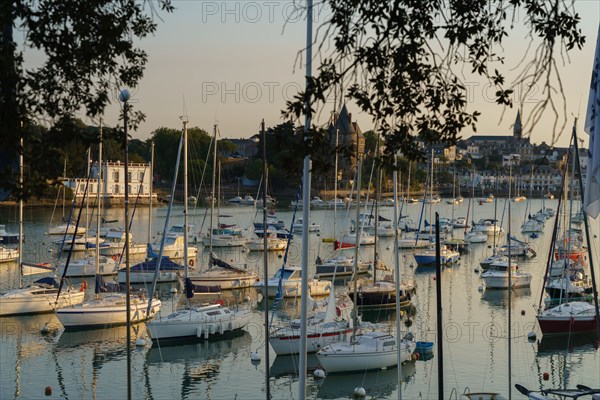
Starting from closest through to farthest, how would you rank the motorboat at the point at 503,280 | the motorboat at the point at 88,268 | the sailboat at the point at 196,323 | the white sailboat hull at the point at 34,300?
the sailboat at the point at 196,323 < the white sailboat hull at the point at 34,300 < the motorboat at the point at 503,280 < the motorboat at the point at 88,268

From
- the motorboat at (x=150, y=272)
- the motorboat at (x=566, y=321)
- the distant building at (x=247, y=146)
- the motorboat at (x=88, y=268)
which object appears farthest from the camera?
the distant building at (x=247, y=146)

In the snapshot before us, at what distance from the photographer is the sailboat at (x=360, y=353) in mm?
21047

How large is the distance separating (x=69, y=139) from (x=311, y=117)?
184 cm

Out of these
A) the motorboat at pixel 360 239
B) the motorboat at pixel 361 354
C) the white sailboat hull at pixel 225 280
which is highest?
the motorboat at pixel 360 239

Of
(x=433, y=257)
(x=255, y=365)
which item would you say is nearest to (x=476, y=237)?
(x=433, y=257)

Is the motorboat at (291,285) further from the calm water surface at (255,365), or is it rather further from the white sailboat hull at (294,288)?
the calm water surface at (255,365)

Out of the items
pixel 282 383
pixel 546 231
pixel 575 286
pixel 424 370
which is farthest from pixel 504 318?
pixel 546 231

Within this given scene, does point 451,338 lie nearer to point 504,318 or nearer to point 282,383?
point 504,318

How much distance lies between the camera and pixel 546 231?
72.2 meters

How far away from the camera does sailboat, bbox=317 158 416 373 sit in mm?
21047

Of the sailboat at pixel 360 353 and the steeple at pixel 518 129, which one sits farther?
the sailboat at pixel 360 353

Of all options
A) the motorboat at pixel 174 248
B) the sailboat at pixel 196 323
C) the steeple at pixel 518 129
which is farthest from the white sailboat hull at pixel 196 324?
the motorboat at pixel 174 248

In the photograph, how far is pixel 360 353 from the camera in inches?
833

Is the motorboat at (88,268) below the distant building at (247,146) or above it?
below
